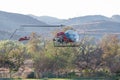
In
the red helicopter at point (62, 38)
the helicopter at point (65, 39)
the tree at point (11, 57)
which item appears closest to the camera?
the red helicopter at point (62, 38)

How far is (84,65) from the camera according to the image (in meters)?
72.2

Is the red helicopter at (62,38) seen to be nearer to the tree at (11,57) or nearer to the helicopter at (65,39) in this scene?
the helicopter at (65,39)

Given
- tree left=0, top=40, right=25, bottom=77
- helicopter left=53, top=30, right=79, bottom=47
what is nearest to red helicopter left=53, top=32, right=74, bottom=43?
helicopter left=53, top=30, right=79, bottom=47

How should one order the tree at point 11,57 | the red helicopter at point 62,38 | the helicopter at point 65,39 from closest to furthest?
1. the red helicopter at point 62,38
2. the helicopter at point 65,39
3. the tree at point 11,57

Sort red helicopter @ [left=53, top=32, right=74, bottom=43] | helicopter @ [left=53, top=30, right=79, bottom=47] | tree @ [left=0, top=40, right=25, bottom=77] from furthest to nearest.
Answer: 1. tree @ [left=0, top=40, right=25, bottom=77]
2. helicopter @ [left=53, top=30, right=79, bottom=47]
3. red helicopter @ [left=53, top=32, right=74, bottom=43]

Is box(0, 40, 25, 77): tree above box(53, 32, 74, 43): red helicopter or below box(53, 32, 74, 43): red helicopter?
below

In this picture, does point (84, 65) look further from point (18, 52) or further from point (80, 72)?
point (18, 52)

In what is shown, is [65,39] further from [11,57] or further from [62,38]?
[11,57]

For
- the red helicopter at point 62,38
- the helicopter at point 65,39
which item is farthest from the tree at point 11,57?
the red helicopter at point 62,38

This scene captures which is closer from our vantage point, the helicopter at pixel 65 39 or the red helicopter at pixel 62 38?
the red helicopter at pixel 62 38

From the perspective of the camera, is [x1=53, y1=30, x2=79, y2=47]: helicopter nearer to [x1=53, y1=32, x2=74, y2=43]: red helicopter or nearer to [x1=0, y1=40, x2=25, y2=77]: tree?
[x1=53, y1=32, x2=74, y2=43]: red helicopter

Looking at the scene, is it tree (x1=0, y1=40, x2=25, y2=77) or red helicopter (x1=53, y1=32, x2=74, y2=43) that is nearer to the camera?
red helicopter (x1=53, y1=32, x2=74, y2=43)

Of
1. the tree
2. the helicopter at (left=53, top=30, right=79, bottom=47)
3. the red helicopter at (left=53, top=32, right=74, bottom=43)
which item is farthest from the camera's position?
the tree

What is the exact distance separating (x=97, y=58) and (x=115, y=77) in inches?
277
